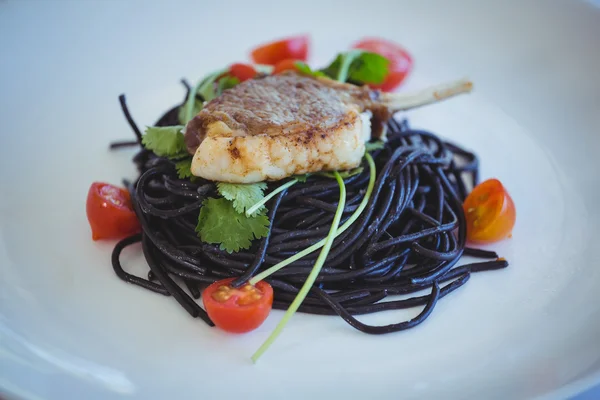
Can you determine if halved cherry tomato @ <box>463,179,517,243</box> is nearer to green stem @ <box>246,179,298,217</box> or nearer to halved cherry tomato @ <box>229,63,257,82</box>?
green stem @ <box>246,179,298,217</box>

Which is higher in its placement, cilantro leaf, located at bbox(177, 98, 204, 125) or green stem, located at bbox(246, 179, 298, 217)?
cilantro leaf, located at bbox(177, 98, 204, 125)

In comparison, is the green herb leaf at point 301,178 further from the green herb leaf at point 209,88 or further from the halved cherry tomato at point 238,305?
the green herb leaf at point 209,88

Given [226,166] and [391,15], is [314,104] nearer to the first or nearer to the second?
[226,166]

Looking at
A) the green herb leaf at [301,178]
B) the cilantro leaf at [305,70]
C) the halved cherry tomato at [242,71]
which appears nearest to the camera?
the green herb leaf at [301,178]

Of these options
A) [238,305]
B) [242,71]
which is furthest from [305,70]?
[238,305]

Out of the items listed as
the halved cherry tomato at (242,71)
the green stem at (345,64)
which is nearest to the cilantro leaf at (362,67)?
the green stem at (345,64)

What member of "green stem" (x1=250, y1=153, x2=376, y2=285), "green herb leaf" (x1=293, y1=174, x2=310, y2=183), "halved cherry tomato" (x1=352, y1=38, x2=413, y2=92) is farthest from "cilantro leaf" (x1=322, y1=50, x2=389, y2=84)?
"green herb leaf" (x1=293, y1=174, x2=310, y2=183)
